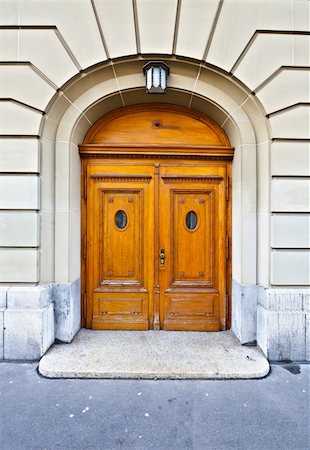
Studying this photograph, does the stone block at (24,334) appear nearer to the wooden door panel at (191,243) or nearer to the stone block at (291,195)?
the wooden door panel at (191,243)

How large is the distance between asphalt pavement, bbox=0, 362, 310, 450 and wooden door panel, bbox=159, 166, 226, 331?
1.47 m

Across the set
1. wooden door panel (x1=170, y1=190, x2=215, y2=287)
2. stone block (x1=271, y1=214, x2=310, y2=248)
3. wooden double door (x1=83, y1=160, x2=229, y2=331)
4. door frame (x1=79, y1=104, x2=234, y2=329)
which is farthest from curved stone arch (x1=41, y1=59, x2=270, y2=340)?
wooden door panel (x1=170, y1=190, x2=215, y2=287)

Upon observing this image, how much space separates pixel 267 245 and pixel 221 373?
2.08 m

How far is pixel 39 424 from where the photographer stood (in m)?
2.75

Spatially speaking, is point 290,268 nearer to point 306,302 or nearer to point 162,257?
point 306,302

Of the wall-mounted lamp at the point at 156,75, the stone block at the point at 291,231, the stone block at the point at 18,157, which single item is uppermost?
the wall-mounted lamp at the point at 156,75

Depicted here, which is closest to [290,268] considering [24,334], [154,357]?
[154,357]

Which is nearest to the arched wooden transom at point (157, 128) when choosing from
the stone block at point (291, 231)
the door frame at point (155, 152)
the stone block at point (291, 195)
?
the door frame at point (155, 152)

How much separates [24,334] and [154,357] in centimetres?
204

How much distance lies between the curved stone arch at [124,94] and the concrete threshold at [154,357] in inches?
24.7

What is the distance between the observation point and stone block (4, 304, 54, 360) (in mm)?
3971

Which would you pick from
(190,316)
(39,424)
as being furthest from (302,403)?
(39,424)

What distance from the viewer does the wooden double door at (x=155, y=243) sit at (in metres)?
4.83

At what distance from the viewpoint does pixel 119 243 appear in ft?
15.9
